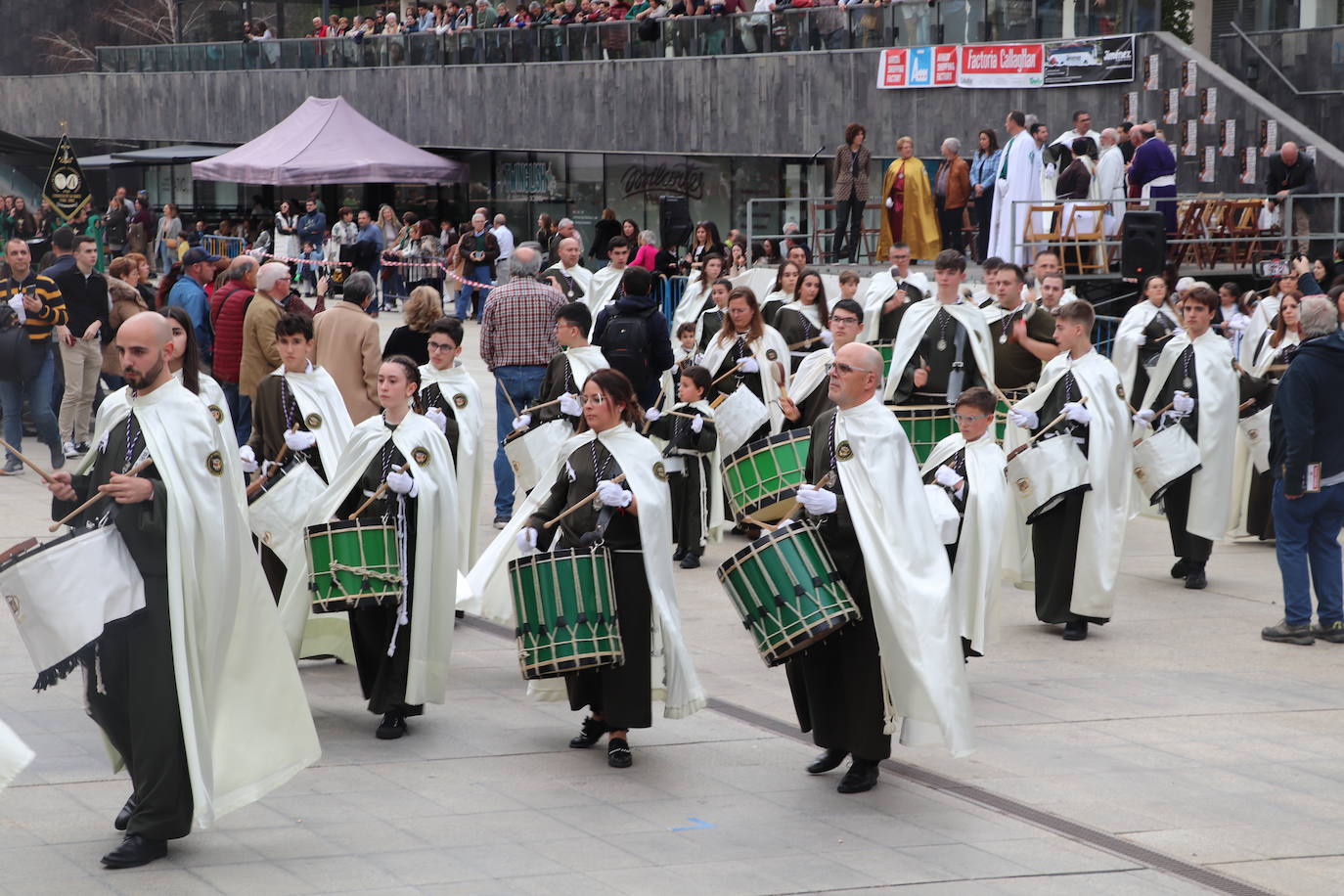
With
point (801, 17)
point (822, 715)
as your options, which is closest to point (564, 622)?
point (822, 715)

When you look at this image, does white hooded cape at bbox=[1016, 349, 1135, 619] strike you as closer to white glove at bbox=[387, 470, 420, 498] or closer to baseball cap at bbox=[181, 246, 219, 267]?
white glove at bbox=[387, 470, 420, 498]

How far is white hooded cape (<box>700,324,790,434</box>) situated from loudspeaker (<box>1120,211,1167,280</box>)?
4.26 meters

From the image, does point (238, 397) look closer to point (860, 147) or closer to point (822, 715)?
point (822, 715)

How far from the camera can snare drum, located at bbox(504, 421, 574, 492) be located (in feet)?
37.5

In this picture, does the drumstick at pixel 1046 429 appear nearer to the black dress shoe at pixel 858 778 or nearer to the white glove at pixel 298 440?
the black dress shoe at pixel 858 778

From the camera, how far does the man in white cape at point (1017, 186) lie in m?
20.2

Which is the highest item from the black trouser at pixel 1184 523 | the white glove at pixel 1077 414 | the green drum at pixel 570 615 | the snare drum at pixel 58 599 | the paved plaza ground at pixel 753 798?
the white glove at pixel 1077 414

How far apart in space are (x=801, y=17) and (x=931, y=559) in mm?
22484

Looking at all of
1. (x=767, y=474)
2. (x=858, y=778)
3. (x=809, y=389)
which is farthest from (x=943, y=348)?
(x=858, y=778)

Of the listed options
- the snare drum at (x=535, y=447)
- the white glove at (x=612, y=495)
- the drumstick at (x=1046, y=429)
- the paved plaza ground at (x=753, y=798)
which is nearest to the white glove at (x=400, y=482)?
the white glove at (x=612, y=495)

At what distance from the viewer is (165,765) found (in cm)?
612

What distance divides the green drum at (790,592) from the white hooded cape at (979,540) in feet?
6.44

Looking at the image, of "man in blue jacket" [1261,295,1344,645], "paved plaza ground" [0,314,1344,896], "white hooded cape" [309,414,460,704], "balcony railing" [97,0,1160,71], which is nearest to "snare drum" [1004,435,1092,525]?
"paved plaza ground" [0,314,1344,896]

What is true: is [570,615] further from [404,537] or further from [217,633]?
[217,633]
